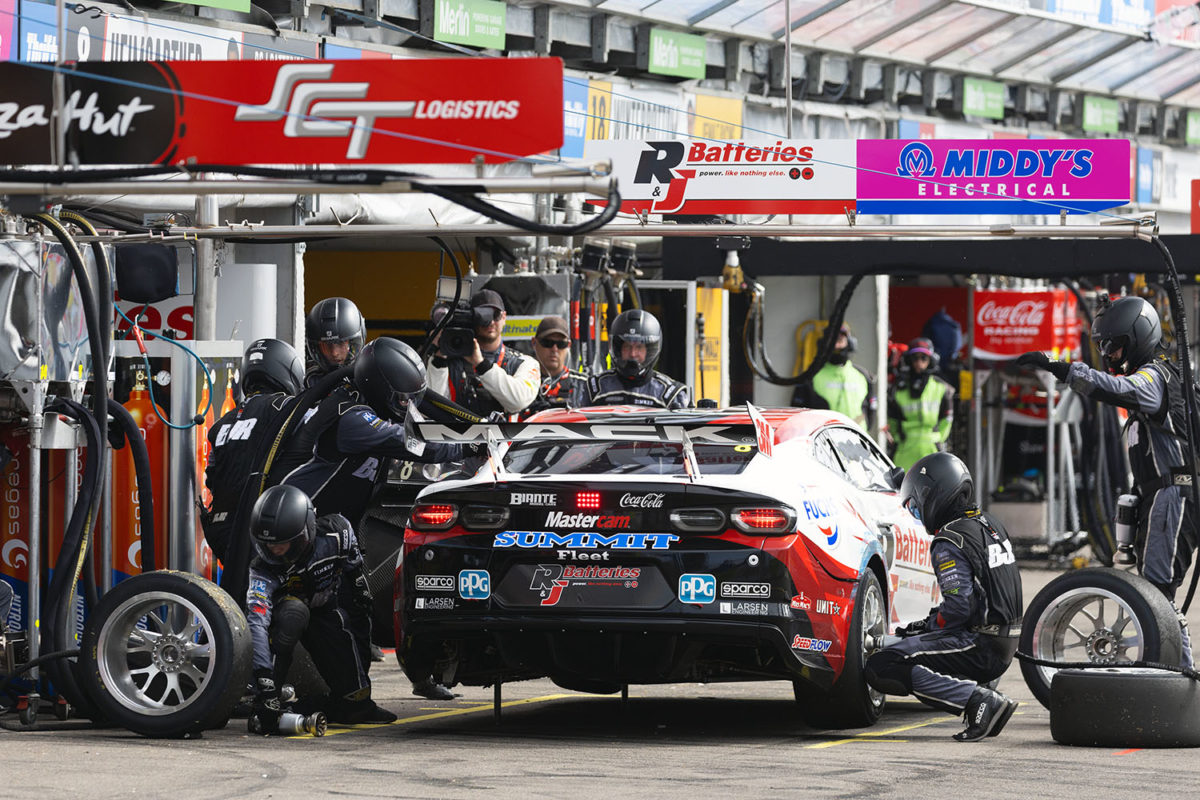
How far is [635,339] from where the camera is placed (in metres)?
12.7

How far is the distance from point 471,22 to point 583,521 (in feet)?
30.1

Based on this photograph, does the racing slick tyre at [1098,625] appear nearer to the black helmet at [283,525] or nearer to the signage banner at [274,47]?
the black helmet at [283,525]

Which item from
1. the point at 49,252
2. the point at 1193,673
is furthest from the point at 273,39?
the point at 1193,673

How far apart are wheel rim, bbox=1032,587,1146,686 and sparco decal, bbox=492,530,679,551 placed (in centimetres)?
220

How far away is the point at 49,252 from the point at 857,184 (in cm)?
468

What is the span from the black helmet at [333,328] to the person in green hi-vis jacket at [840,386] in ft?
31.8

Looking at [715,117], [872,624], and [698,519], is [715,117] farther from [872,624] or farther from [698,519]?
[698,519]

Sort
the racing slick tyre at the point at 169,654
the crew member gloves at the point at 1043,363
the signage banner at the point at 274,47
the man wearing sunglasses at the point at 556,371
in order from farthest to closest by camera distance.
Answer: the signage banner at the point at 274,47, the man wearing sunglasses at the point at 556,371, the crew member gloves at the point at 1043,363, the racing slick tyre at the point at 169,654

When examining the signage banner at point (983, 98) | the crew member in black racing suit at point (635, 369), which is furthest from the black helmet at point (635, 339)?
the signage banner at point (983, 98)

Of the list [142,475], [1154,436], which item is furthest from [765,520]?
[1154,436]

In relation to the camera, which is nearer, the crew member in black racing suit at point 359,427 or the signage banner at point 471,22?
the crew member in black racing suit at point 359,427

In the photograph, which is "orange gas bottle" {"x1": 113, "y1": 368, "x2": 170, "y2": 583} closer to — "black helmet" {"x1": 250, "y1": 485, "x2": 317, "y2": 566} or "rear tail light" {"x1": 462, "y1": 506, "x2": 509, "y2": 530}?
"black helmet" {"x1": 250, "y1": 485, "x2": 317, "y2": 566}

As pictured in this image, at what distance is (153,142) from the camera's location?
838 centimetres

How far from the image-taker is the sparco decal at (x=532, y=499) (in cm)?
884
